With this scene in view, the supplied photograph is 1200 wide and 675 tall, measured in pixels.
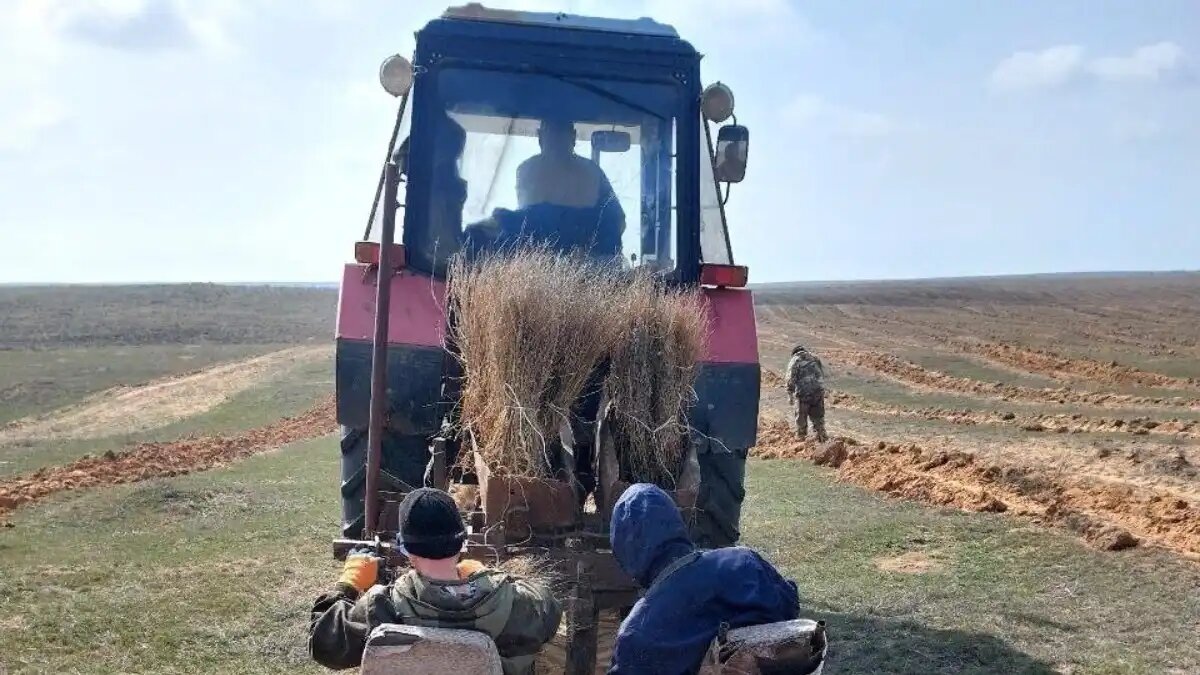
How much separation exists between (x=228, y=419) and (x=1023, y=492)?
15.0 m

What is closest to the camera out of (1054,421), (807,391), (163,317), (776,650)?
(776,650)

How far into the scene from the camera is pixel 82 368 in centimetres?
3403

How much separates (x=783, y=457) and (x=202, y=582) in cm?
873

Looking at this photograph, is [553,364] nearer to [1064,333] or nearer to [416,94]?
[416,94]

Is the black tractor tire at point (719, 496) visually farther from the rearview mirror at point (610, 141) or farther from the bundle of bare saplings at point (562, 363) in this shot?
the rearview mirror at point (610, 141)

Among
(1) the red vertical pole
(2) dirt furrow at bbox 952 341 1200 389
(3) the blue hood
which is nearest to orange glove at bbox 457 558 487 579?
(3) the blue hood

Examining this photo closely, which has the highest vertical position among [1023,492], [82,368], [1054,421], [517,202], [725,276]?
[517,202]

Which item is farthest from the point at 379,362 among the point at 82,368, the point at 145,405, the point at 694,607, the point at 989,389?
the point at 82,368

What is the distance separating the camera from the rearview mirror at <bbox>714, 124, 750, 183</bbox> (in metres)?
6.11

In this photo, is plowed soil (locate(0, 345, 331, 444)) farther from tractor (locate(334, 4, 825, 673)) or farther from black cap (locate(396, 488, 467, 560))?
black cap (locate(396, 488, 467, 560))

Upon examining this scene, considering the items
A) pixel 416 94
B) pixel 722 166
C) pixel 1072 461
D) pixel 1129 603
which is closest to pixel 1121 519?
pixel 1129 603

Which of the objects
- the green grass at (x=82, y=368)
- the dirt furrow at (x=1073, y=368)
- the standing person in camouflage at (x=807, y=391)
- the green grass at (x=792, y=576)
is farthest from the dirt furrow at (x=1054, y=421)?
the green grass at (x=82, y=368)

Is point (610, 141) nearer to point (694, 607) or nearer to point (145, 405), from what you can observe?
point (694, 607)

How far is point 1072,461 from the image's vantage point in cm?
1338
